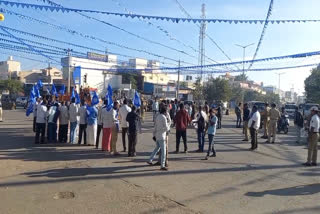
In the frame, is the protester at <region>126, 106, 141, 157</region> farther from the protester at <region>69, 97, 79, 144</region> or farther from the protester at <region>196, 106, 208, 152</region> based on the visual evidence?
the protester at <region>69, 97, 79, 144</region>

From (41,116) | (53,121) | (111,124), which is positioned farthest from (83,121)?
(111,124)

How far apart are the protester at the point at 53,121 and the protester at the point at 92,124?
1.41 m

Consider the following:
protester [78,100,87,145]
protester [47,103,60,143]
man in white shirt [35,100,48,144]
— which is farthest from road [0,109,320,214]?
protester [47,103,60,143]

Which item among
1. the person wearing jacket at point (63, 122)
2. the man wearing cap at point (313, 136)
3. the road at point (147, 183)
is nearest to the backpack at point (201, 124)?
the road at point (147, 183)

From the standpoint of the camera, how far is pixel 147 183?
836 cm

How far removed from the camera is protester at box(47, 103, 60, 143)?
14.1 m

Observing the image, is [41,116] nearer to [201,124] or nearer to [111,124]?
[111,124]

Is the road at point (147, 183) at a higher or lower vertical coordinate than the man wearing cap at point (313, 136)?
lower

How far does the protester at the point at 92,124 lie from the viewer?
13.8m

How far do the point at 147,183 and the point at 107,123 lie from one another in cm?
457

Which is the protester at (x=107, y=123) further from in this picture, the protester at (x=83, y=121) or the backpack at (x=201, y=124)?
the backpack at (x=201, y=124)

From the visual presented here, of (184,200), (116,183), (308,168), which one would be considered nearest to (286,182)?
(308,168)

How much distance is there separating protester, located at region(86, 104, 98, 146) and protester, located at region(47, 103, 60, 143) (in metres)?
1.41

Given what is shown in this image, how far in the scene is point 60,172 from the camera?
921cm
